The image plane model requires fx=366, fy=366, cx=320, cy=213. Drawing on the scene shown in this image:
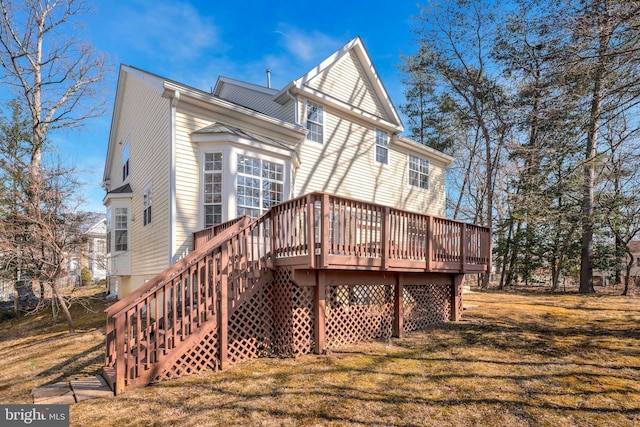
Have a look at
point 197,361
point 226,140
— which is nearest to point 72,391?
point 197,361

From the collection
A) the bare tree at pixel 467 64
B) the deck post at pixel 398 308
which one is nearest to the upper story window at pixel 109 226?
the deck post at pixel 398 308

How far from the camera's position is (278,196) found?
393 inches

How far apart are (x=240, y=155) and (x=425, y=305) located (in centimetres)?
567

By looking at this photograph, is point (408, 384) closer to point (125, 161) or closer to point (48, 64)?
point (125, 161)

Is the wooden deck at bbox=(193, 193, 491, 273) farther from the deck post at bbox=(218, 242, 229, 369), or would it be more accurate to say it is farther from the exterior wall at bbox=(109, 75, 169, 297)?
the exterior wall at bbox=(109, 75, 169, 297)

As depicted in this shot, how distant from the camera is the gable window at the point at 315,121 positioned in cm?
1188

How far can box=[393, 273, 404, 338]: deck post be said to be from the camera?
23.9 ft

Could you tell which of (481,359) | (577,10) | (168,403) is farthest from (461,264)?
(168,403)

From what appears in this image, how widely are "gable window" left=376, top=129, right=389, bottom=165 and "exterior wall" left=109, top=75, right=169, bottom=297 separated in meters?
7.90

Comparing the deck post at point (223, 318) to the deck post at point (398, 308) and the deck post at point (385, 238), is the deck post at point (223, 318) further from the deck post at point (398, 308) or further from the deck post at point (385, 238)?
the deck post at point (398, 308)

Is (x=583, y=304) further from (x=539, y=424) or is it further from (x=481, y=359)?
(x=539, y=424)

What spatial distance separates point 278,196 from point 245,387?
5911 mm

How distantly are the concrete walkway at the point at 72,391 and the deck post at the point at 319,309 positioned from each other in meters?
2.99
